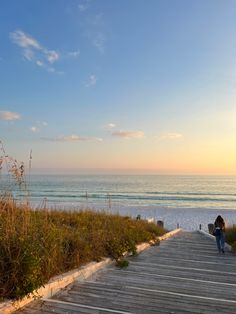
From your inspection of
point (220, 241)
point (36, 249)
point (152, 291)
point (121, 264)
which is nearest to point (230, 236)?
point (220, 241)

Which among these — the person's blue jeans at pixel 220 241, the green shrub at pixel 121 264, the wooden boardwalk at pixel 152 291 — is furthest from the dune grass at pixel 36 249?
the person's blue jeans at pixel 220 241

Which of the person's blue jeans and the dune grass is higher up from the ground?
the dune grass

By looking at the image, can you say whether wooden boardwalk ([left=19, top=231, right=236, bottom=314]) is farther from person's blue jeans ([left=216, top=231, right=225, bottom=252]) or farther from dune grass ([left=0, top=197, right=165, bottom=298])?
person's blue jeans ([left=216, top=231, right=225, bottom=252])

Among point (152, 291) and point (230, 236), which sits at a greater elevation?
point (152, 291)

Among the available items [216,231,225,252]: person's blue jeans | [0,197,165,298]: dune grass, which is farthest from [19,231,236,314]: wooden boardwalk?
[216,231,225,252]: person's blue jeans

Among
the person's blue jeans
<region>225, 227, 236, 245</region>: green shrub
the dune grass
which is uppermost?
the dune grass

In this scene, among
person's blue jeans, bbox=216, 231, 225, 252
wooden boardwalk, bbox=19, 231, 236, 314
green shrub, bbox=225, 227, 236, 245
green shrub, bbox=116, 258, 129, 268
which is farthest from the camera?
green shrub, bbox=225, 227, 236, 245

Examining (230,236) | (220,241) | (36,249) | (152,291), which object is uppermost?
(36,249)

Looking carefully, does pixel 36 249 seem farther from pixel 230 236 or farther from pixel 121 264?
pixel 230 236

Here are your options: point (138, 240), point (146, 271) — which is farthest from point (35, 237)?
point (138, 240)

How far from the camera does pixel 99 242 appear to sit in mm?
7207

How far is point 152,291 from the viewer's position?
4828 millimetres

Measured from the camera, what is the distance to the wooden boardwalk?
4.17 m

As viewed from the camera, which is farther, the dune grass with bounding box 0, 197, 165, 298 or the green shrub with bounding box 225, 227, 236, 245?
the green shrub with bounding box 225, 227, 236, 245
